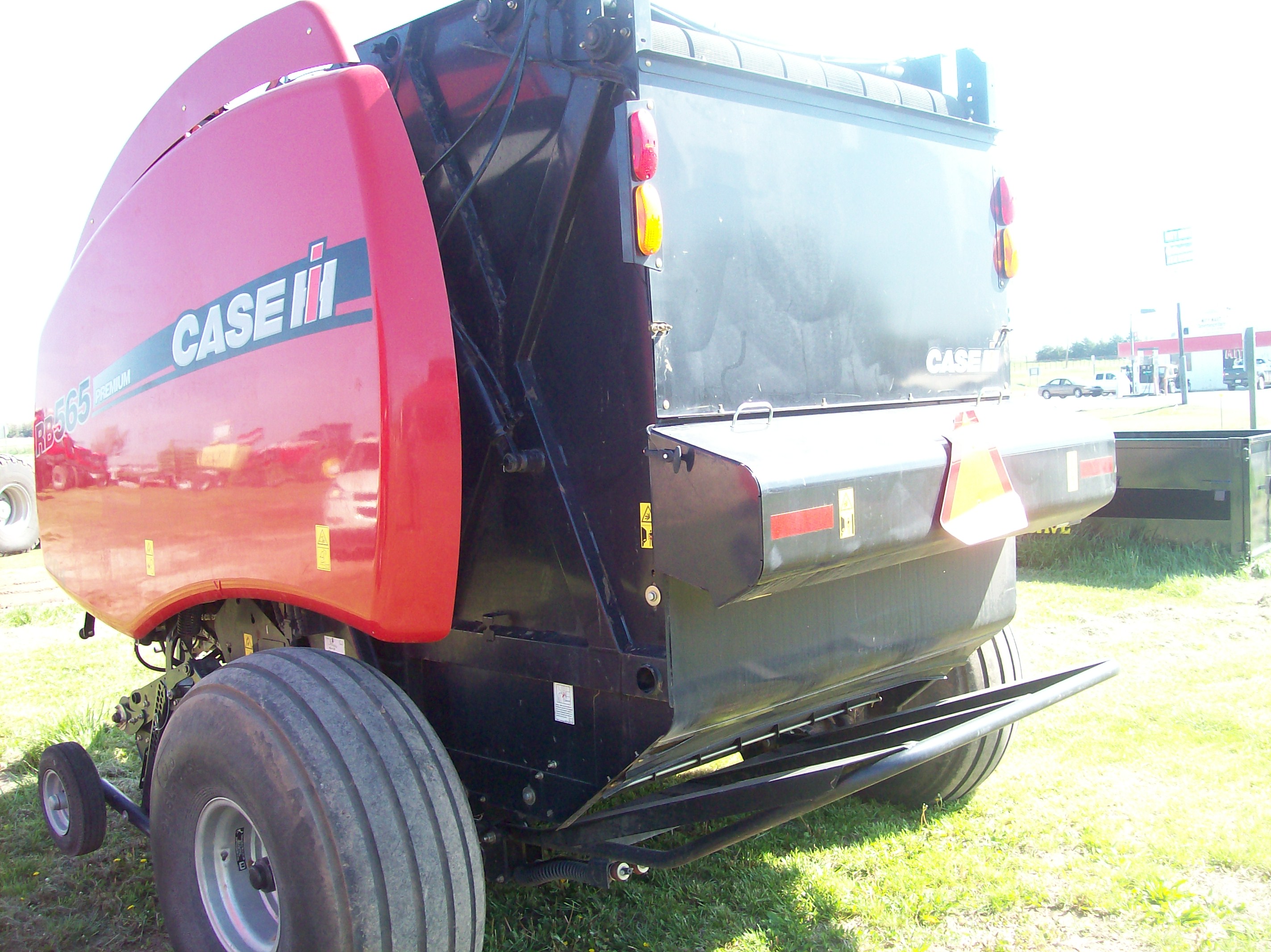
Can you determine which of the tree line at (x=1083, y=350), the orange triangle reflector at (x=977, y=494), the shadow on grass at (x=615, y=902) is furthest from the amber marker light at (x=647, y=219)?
the tree line at (x=1083, y=350)

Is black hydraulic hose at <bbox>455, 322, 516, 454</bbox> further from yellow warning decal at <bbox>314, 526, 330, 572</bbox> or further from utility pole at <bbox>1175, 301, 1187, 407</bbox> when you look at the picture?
utility pole at <bbox>1175, 301, 1187, 407</bbox>

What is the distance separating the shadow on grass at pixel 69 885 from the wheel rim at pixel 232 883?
846 mm

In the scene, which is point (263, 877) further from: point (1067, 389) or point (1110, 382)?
point (1110, 382)

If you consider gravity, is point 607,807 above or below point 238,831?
below

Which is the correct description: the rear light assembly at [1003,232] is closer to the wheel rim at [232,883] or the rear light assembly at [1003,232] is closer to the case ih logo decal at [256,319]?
the case ih logo decal at [256,319]

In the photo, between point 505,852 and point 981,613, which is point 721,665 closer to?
point 505,852

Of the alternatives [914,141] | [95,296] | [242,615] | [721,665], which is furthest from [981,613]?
[95,296]

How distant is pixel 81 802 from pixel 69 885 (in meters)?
0.39

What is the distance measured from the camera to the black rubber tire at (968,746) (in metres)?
3.75

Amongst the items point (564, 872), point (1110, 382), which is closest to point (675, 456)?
point (564, 872)

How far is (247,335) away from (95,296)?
3.73 ft

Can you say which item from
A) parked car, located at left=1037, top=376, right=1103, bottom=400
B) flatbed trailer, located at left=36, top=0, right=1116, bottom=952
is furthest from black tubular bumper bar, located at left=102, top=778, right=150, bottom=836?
parked car, located at left=1037, top=376, right=1103, bottom=400

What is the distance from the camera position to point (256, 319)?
2.68m

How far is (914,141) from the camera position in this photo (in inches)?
122
